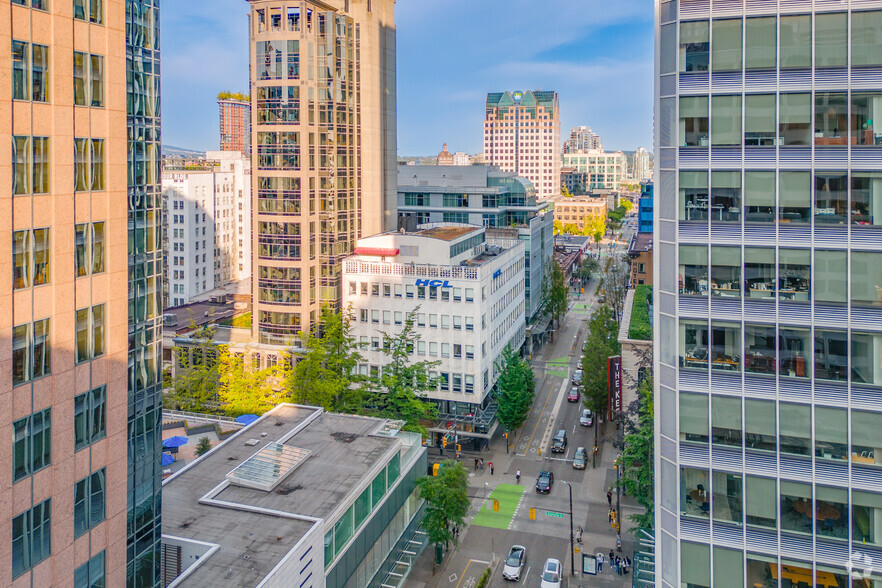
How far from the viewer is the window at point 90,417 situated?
24938mm

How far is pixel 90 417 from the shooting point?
25.4 m

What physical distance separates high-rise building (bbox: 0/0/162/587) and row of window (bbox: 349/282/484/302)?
4415 centimetres

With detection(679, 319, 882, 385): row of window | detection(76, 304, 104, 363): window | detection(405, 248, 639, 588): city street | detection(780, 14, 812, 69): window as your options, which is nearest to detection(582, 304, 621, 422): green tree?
detection(405, 248, 639, 588): city street

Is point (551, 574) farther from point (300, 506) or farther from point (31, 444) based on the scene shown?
point (31, 444)

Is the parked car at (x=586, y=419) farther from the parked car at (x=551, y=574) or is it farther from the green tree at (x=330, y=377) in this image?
the parked car at (x=551, y=574)

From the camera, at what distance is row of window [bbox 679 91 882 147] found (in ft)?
80.0

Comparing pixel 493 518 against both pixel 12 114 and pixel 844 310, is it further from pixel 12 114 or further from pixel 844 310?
pixel 12 114

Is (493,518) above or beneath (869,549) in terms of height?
beneath

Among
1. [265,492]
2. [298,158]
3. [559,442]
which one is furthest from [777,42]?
[298,158]

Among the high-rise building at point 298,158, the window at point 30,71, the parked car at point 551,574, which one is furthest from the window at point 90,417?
the high-rise building at point 298,158

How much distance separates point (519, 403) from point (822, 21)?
5155 centimetres

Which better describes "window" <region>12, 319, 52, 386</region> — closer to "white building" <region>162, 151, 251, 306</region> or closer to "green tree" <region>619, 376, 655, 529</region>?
"green tree" <region>619, 376, 655, 529</region>

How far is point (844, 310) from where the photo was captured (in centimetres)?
2445

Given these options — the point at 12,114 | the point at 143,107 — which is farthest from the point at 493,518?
the point at 12,114
